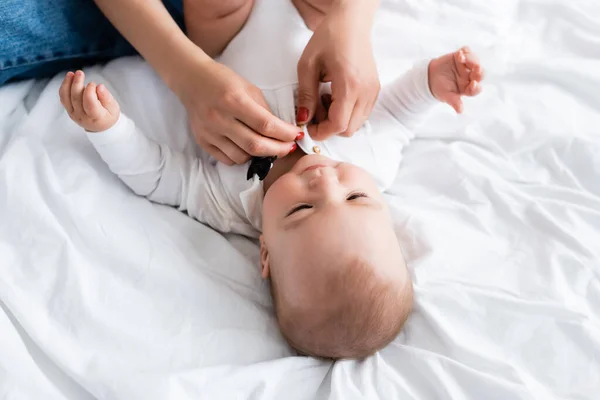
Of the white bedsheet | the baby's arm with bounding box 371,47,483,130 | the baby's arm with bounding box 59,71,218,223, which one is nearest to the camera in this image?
the white bedsheet

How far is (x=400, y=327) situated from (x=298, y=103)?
15.4 inches

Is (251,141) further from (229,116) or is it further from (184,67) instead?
(184,67)

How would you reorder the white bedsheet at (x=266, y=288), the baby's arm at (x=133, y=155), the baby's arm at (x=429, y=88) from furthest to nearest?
the baby's arm at (x=429, y=88), the baby's arm at (x=133, y=155), the white bedsheet at (x=266, y=288)

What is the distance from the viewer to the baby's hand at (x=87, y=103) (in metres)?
0.80

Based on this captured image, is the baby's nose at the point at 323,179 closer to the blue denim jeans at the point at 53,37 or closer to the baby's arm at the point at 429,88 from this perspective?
the baby's arm at the point at 429,88

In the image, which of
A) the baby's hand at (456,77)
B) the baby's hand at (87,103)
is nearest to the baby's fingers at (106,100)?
the baby's hand at (87,103)

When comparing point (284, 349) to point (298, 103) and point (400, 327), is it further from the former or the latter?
point (298, 103)

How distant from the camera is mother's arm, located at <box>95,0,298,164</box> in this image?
802 millimetres

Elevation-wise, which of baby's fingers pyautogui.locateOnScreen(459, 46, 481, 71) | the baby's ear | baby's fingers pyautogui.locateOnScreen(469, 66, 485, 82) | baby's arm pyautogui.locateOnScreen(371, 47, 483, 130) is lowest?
the baby's ear

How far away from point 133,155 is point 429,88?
53 cm

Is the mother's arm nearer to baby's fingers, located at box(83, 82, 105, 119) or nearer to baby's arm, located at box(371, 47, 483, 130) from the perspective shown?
baby's fingers, located at box(83, 82, 105, 119)

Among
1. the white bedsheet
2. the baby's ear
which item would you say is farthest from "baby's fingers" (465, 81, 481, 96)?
the baby's ear

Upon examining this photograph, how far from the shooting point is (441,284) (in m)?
0.83

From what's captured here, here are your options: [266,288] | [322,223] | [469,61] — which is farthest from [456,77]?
[266,288]
